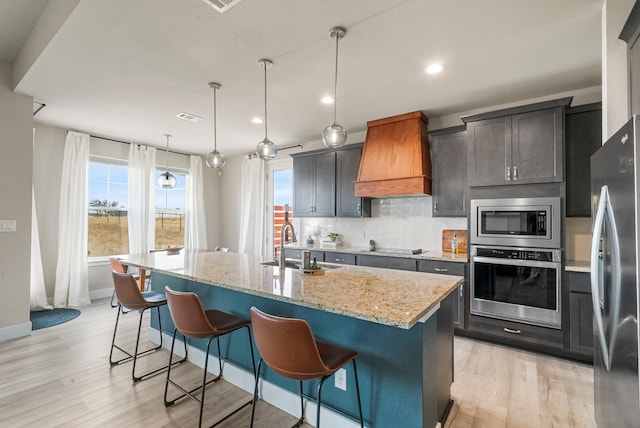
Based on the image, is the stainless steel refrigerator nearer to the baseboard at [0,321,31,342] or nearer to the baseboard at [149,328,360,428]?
the baseboard at [149,328,360,428]

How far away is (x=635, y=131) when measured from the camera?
1.08m

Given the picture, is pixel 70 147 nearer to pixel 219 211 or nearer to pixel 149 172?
pixel 149 172

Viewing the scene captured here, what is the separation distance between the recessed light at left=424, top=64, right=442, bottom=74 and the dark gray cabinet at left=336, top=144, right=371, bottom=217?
1.73 meters

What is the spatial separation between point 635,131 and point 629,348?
823 millimetres

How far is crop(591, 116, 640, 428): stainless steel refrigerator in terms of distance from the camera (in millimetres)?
1104

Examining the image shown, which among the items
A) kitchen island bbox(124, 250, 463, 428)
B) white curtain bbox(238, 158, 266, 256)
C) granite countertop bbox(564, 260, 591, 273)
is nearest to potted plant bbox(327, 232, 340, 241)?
white curtain bbox(238, 158, 266, 256)

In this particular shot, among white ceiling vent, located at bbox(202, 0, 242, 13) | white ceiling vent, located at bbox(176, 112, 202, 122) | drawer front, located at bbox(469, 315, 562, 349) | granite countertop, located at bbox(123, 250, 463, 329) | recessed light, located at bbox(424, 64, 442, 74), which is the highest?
white ceiling vent, located at bbox(202, 0, 242, 13)

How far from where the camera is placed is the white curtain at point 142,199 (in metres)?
5.31

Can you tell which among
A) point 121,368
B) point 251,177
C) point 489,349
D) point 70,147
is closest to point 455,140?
point 489,349

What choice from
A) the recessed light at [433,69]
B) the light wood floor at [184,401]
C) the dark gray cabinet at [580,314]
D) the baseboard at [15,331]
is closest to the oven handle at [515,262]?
the dark gray cabinet at [580,314]

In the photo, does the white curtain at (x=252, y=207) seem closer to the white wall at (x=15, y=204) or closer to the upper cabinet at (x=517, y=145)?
the white wall at (x=15, y=204)

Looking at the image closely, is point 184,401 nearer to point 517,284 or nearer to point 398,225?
point 517,284

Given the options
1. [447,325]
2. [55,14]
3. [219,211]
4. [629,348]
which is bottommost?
[447,325]

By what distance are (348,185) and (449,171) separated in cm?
145
